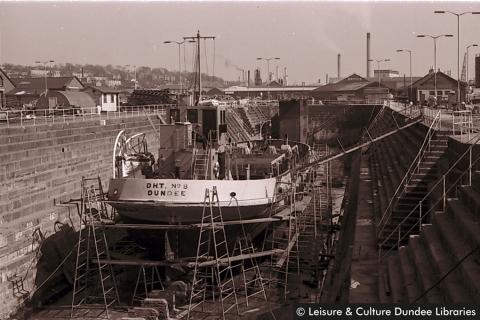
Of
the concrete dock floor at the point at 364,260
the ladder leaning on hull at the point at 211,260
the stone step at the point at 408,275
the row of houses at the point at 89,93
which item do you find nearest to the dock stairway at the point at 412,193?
the concrete dock floor at the point at 364,260

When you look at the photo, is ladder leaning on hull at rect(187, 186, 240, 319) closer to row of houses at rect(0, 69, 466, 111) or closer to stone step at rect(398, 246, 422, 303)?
stone step at rect(398, 246, 422, 303)

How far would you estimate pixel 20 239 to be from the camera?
21188 mm

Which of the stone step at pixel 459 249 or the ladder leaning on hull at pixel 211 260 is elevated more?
the stone step at pixel 459 249

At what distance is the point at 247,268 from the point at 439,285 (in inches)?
493

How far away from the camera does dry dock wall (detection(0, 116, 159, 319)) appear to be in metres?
20.5

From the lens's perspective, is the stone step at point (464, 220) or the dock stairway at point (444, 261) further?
the stone step at point (464, 220)

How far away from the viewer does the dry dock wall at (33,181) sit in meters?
20.5

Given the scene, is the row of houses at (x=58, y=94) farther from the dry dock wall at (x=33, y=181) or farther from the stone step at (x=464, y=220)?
the stone step at (x=464, y=220)

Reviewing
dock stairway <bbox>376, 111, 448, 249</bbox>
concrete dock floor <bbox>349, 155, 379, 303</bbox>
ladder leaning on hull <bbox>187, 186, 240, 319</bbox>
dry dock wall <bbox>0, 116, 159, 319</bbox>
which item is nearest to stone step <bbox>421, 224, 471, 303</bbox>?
concrete dock floor <bbox>349, 155, 379, 303</bbox>

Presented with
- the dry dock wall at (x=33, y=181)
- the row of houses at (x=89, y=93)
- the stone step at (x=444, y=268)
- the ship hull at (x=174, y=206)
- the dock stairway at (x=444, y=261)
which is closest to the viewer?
the stone step at (x=444, y=268)

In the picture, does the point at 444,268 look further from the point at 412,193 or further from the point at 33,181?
the point at 33,181

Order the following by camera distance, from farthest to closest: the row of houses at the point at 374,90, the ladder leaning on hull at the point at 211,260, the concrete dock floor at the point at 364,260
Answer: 1. the row of houses at the point at 374,90
2. the ladder leaning on hull at the point at 211,260
3. the concrete dock floor at the point at 364,260

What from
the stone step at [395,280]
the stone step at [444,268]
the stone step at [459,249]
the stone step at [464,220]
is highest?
the stone step at [464,220]

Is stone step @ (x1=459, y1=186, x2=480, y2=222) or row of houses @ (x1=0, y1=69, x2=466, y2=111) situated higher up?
row of houses @ (x1=0, y1=69, x2=466, y2=111)
